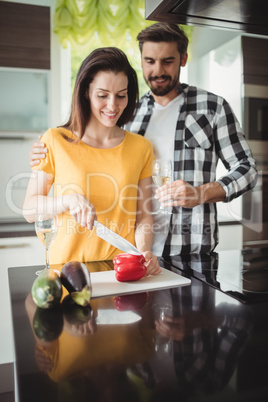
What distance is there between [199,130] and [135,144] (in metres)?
0.35

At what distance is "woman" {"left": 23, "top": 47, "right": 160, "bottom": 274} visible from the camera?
4.47 feet

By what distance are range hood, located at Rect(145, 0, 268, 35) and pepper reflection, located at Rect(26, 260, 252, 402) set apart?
791 millimetres

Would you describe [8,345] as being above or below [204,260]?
below

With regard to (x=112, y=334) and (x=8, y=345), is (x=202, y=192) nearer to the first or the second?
(x=112, y=334)

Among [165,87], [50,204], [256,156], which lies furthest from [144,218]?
[256,156]

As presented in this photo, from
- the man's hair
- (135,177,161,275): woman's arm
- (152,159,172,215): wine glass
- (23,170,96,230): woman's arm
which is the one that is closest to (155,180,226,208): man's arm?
(152,159,172,215): wine glass

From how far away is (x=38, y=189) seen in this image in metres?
1.37

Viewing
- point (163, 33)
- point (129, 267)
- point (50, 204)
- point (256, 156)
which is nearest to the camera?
point (129, 267)

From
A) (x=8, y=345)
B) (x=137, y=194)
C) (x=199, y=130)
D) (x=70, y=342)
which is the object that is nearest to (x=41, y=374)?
(x=70, y=342)

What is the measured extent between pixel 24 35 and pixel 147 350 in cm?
246

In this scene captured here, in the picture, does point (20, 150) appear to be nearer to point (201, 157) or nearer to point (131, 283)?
point (201, 157)

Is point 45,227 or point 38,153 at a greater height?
point 38,153

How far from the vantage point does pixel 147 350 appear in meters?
0.63

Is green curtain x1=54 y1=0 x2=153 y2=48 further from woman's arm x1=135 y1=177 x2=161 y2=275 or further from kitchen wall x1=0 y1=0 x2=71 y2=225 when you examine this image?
woman's arm x1=135 y1=177 x2=161 y2=275
